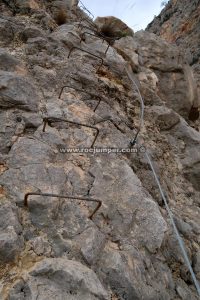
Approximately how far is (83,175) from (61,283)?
1681 mm

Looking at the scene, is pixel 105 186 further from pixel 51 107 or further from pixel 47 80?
pixel 47 80

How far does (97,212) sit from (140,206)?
68 cm

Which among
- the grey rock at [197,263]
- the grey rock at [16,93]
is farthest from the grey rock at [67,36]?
the grey rock at [197,263]

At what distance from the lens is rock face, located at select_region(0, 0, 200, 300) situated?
3.34m

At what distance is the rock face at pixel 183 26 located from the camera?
15297 mm

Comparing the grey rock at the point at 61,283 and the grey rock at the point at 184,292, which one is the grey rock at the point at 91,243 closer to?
the grey rock at the point at 61,283

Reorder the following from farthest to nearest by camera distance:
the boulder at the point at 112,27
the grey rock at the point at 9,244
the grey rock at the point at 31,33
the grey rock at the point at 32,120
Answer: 1. the boulder at the point at 112,27
2. the grey rock at the point at 31,33
3. the grey rock at the point at 32,120
4. the grey rock at the point at 9,244

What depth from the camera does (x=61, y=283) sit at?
9.98ft

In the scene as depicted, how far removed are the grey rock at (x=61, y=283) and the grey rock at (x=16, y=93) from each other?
101 inches

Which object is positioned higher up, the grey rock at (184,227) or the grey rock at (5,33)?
the grey rock at (5,33)

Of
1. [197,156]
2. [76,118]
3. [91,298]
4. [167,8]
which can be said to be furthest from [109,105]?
[167,8]

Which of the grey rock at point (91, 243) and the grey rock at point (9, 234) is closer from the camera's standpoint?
the grey rock at point (9, 234)

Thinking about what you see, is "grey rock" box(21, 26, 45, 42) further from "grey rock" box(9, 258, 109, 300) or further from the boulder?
"grey rock" box(9, 258, 109, 300)

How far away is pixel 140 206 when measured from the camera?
445cm
